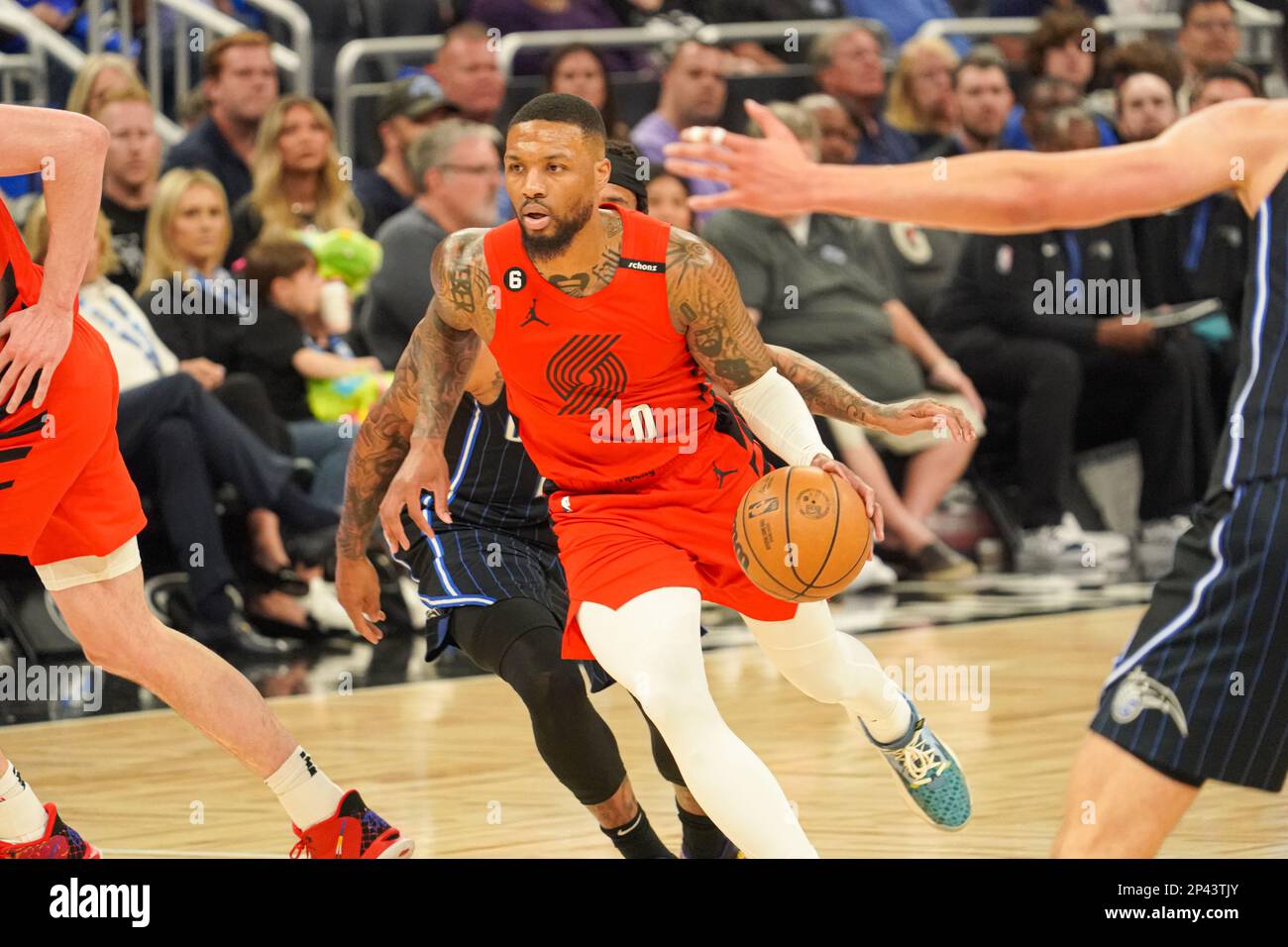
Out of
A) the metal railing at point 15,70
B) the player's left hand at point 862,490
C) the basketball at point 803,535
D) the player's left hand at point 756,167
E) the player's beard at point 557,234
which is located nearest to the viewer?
the player's left hand at point 756,167

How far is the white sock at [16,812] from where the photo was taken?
4930 mm

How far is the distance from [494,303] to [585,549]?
1.93ft

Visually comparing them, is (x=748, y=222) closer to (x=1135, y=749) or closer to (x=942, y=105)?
(x=942, y=105)

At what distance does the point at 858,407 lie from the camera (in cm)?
484

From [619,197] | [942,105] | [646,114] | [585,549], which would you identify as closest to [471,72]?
[646,114]

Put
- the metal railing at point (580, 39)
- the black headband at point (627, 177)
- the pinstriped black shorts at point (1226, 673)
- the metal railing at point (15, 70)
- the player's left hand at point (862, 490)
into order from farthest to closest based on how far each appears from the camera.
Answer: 1. the metal railing at point (580, 39)
2. the metal railing at point (15, 70)
3. the black headband at point (627, 177)
4. the player's left hand at point (862, 490)
5. the pinstriped black shorts at point (1226, 673)

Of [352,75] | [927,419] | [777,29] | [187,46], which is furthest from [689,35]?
[927,419]

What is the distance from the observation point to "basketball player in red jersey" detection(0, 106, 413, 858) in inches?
182

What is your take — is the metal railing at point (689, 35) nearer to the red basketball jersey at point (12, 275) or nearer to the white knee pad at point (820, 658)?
the red basketball jersey at point (12, 275)

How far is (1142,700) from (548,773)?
3.32m

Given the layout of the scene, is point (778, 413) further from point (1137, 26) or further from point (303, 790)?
point (1137, 26)

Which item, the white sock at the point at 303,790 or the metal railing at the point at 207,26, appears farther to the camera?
the metal railing at the point at 207,26

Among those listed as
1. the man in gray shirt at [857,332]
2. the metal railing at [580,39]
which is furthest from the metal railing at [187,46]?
the man in gray shirt at [857,332]

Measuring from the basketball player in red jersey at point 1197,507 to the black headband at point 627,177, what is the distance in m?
1.39
